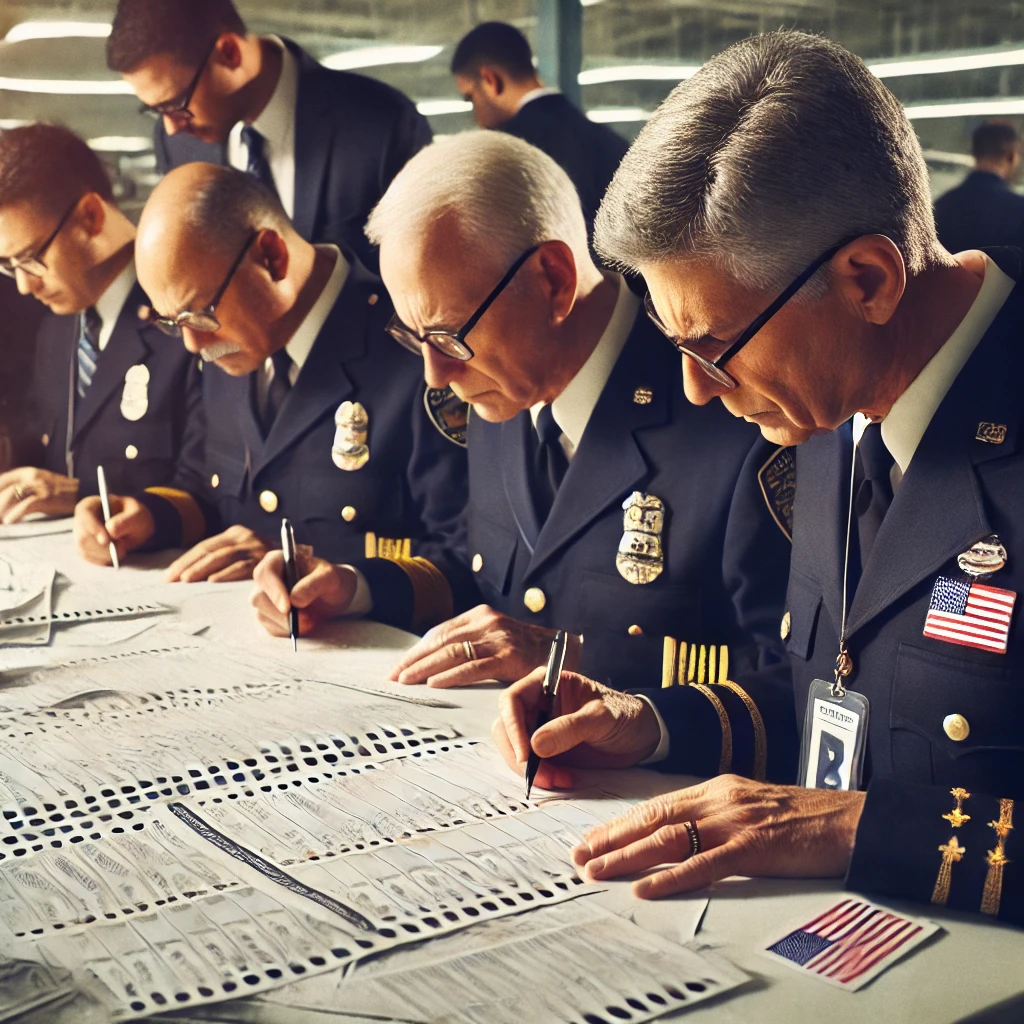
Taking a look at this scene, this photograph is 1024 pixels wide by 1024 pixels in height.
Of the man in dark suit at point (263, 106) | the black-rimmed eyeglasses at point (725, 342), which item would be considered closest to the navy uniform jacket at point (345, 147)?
the man in dark suit at point (263, 106)

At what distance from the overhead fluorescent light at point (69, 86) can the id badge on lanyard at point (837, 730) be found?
2.28 meters

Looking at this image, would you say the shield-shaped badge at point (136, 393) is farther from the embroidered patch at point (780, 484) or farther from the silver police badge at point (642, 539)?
the embroidered patch at point (780, 484)

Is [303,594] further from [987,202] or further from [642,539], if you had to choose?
[987,202]

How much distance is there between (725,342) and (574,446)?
29.0 inches

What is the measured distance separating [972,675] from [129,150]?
2580 millimetres

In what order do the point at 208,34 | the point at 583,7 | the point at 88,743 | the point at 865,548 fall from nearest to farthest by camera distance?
the point at 865,548 → the point at 88,743 → the point at 583,7 → the point at 208,34

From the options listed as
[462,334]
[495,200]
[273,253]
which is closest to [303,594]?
[462,334]

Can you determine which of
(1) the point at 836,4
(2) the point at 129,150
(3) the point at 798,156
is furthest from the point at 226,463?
(3) the point at 798,156

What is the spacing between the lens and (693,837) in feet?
3.79

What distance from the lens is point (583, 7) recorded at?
2.25 m

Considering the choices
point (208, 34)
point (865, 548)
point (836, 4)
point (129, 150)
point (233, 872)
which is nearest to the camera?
point (233, 872)

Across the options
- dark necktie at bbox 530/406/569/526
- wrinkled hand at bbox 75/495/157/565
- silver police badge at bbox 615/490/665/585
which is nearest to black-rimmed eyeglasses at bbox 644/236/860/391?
silver police badge at bbox 615/490/665/585

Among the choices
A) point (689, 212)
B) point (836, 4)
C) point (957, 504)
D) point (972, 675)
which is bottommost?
point (972, 675)

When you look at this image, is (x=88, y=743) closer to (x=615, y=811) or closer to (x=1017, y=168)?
(x=615, y=811)
